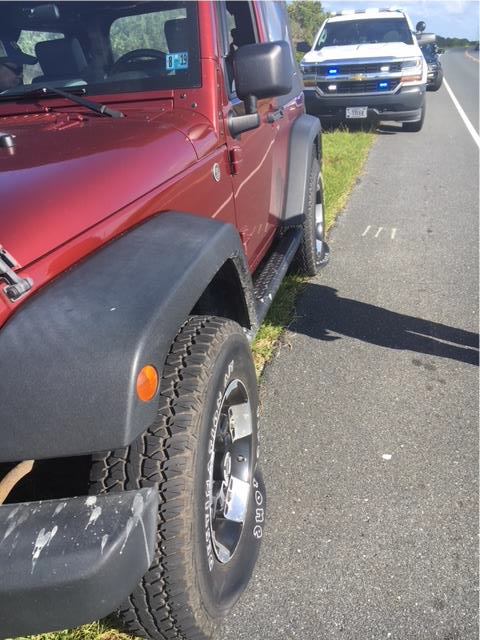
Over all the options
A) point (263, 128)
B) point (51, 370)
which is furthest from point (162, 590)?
point (263, 128)

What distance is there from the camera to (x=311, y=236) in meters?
4.35

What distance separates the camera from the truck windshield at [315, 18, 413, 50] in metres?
11.1

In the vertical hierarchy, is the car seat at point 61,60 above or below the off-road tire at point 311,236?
above

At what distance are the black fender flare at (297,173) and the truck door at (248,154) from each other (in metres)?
0.26

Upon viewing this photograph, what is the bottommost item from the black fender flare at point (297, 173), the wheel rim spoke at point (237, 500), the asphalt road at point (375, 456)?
the asphalt road at point (375, 456)

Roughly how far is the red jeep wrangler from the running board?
0.03m

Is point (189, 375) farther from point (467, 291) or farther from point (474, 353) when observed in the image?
point (467, 291)

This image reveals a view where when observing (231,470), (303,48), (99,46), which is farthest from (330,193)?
(303,48)

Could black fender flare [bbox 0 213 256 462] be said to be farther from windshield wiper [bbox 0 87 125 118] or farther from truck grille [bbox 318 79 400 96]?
truck grille [bbox 318 79 400 96]

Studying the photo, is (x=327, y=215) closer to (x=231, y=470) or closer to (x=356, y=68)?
(x=231, y=470)

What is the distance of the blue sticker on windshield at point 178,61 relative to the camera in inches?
97.7

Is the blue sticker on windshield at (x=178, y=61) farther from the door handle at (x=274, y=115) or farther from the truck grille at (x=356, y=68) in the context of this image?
the truck grille at (x=356, y=68)

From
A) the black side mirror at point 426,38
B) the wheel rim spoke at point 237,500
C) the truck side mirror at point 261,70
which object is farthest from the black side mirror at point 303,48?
the wheel rim spoke at point 237,500

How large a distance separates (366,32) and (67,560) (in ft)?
39.6
